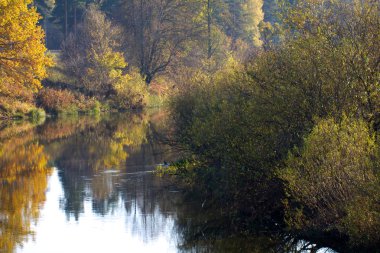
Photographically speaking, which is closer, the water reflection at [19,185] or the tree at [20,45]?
the water reflection at [19,185]

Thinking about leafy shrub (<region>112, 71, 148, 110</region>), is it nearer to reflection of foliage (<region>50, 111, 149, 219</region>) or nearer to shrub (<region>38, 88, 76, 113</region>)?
shrub (<region>38, 88, 76, 113</region>)

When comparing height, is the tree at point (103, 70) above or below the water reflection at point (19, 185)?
Result: above

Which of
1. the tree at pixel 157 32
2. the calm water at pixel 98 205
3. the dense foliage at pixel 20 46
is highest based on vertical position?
the tree at pixel 157 32

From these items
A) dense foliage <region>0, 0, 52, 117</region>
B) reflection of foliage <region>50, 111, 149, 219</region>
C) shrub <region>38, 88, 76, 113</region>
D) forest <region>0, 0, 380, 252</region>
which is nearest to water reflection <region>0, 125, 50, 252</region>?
reflection of foliage <region>50, 111, 149, 219</region>

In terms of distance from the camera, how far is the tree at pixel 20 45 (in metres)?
46.7

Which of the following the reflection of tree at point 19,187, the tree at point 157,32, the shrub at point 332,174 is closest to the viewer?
the shrub at point 332,174

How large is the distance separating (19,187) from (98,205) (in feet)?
16.2

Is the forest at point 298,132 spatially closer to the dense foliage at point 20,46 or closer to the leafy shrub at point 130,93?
the dense foliage at point 20,46

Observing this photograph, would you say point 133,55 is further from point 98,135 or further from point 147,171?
point 147,171

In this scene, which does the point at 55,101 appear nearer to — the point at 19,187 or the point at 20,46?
the point at 20,46

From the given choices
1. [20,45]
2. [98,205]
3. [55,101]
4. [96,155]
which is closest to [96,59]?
[55,101]

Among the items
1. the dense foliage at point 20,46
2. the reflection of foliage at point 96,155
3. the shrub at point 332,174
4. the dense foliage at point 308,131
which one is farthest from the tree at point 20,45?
the shrub at point 332,174

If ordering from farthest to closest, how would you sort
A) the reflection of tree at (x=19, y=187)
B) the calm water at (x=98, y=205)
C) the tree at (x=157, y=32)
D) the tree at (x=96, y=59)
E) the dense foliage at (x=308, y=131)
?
the tree at (x=157, y=32)
the tree at (x=96, y=59)
the reflection of tree at (x=19, y=187)
the calm water at (x=98, y=205)
the dense foliage at (x=308, y=131)

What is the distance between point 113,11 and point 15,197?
61827 mm
